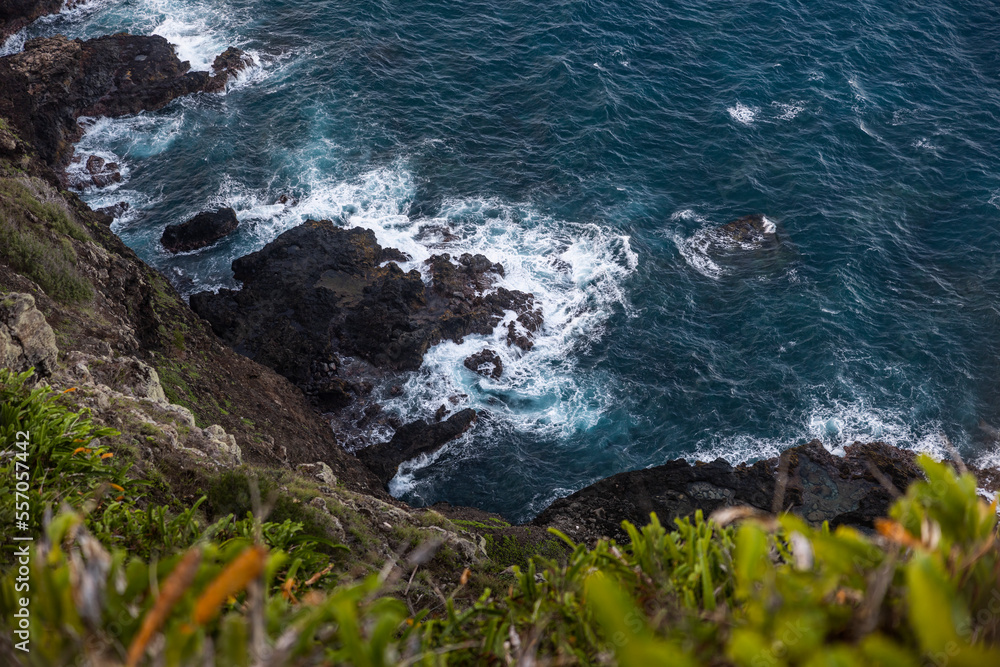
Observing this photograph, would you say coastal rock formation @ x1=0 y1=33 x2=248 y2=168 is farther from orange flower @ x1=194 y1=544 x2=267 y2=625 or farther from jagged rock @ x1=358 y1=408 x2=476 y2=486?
orange flower @ x1=194 y1=544 x2=267 y2=625

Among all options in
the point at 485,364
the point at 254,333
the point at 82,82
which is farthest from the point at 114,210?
the point at 485,364

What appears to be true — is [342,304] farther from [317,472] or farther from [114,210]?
[114,210]

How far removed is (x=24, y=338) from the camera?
11758 millimetres

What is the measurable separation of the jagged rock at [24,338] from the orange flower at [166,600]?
33.5 ft

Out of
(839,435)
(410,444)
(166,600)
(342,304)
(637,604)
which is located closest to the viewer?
(166,600)

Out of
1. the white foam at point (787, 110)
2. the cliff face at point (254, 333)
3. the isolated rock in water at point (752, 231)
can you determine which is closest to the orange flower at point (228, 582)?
the cliff face at point (254, 333)

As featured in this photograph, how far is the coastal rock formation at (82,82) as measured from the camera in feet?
112

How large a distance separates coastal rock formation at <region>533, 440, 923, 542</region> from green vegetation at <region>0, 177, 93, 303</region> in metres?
16.1

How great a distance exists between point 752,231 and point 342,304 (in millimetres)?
21349

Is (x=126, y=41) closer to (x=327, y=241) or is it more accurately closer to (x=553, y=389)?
(x=327, y=241)

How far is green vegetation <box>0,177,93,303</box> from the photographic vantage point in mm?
16219

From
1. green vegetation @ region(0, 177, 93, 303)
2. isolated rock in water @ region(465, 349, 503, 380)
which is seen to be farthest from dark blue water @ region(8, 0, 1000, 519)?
green vegetation @ region(0, 177, 93, 303)

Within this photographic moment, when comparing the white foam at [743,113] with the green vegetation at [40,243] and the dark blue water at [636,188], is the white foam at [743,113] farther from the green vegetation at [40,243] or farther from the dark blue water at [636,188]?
the green vegetation at [40,243]

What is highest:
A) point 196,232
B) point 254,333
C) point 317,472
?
point 196,232
